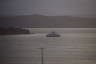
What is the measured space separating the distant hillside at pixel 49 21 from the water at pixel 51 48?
4.1 inches

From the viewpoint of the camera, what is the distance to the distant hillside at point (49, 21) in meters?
1.20

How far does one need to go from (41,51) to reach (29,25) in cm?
33

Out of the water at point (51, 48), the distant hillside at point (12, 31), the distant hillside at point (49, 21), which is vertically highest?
the distant hillside at point (49, 21)

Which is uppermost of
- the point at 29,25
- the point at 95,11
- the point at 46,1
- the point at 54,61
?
the point at 46,1

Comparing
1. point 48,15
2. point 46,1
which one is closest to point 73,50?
point 48,15

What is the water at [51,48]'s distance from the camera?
3.98 feet

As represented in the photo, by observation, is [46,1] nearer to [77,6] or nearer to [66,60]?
[77,6]

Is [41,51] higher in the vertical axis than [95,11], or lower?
lower

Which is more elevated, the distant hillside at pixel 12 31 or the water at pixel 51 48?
the distant hillside at pixel 12 31

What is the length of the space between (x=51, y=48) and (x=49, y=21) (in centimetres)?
31

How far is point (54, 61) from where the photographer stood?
1248 mm

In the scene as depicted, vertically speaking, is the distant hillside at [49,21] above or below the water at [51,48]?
above

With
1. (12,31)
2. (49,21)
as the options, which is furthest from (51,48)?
(12,31)

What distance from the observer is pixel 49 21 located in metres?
1.22
